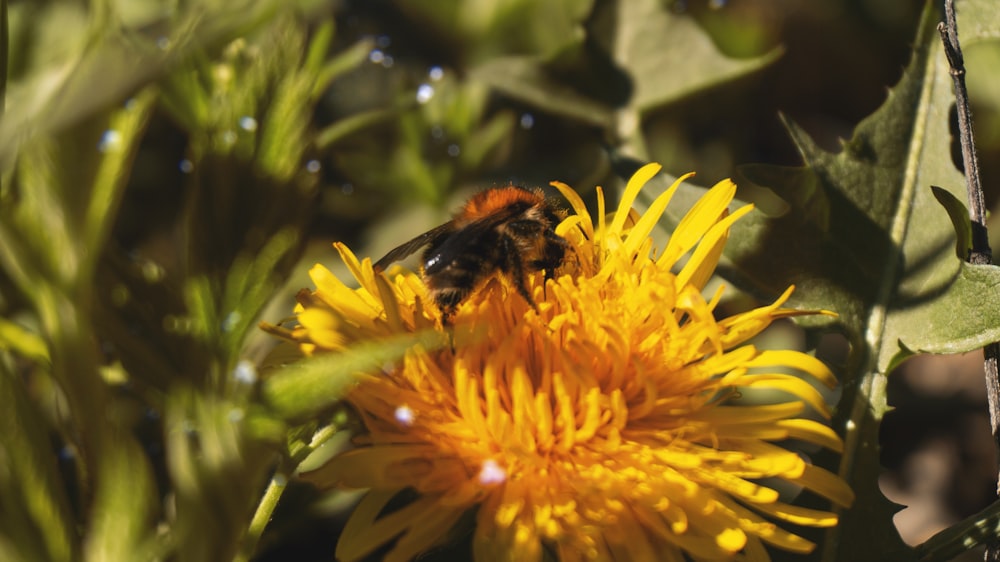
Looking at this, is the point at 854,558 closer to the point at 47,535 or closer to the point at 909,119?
the point at 909,119

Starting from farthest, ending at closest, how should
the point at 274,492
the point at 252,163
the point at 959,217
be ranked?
the point at 252,163 < the point at 959,217 < the point at 274,492

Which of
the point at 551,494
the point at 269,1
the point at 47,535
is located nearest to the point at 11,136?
the point at 47,535

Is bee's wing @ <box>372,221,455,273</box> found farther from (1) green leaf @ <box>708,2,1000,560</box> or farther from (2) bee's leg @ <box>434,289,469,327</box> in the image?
(1) green leaf @ <box>708,2,1000,560</box>

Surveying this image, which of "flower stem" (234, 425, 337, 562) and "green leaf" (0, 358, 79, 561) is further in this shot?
"flower stem" (234, 425, 337, 562)

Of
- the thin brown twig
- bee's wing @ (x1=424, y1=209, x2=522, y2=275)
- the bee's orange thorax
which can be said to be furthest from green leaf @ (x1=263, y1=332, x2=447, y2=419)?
the thin brown twig

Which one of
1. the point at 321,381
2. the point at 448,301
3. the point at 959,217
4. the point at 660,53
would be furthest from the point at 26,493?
the point at 660,53

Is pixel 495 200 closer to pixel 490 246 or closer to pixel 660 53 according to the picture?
pixel 490 246
